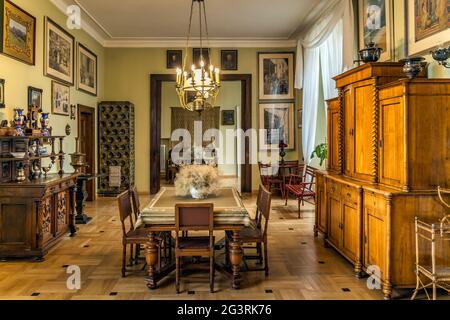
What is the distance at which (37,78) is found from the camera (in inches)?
219

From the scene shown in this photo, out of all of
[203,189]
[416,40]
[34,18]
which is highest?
[34,18]

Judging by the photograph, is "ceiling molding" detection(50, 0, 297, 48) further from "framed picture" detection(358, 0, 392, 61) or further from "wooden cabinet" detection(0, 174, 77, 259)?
"wooden cabinet" detection(0, 174, 77, 259)

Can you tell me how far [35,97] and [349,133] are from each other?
4544mm

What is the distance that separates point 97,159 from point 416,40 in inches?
276

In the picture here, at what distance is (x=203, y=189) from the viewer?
12.3ft

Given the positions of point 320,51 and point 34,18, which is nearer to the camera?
point 34,18

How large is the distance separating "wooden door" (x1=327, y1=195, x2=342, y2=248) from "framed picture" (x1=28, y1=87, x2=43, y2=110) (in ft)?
14.3

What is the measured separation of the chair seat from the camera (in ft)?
10.8

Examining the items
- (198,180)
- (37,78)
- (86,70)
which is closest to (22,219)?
(198,180)

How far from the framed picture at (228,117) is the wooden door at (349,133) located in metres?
9.59

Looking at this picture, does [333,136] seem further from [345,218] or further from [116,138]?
[116,138]

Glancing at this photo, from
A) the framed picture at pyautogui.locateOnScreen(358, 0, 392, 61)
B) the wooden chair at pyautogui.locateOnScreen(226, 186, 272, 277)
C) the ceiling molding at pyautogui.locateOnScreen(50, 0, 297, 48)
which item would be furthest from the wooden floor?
the ceiling molding at pyautogui.locateOnScreen(50, 0, 297, 48)

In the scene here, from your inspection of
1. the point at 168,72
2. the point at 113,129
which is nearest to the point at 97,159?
the point at 113,129
